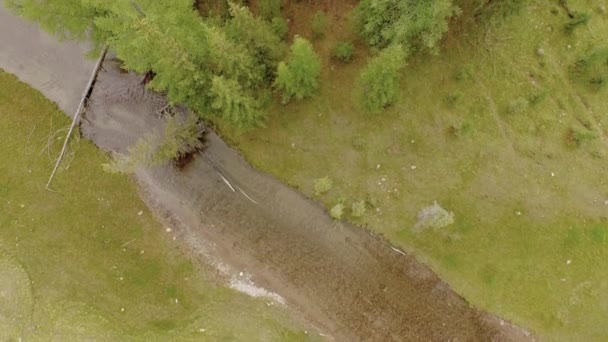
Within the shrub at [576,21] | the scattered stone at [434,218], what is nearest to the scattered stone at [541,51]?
the shrub at [576,21]

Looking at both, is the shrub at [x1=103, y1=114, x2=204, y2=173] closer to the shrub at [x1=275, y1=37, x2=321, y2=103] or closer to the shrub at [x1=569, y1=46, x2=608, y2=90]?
the shrub at [x1=275, y1=37, x2=321, y2=103]

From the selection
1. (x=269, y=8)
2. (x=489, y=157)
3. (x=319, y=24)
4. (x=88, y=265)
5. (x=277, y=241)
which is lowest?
(x=88, y=265)

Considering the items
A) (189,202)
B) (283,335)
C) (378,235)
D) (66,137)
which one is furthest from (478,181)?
(66,137)

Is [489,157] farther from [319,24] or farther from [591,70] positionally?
[319,24]

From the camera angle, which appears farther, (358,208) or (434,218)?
(358,208)

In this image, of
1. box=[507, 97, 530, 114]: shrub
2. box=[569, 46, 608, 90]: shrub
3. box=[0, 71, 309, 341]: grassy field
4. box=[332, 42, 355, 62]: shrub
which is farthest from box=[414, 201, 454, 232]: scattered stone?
box=[569, 46, 608, 90]: shrub

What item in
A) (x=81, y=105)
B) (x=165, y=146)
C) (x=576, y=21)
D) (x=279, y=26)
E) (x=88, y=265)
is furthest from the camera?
(x=81, y=105)

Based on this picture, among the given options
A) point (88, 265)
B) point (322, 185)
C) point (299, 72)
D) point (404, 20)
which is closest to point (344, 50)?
point (299, 72)
